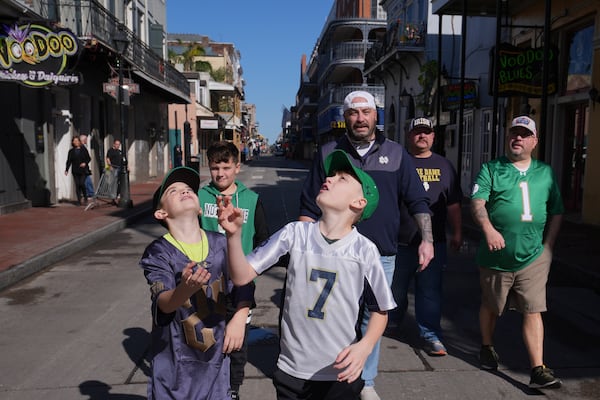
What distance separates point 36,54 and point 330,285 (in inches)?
397

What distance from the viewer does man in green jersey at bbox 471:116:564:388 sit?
3506 millimetres

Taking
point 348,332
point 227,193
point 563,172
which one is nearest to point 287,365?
point 348,332

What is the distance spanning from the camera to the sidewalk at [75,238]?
661cm

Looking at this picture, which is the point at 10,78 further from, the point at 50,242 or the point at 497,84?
the point at 497,84

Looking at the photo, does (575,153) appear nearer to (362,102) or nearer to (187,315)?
(362,102)

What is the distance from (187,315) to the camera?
2.16m

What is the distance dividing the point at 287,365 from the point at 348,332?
0.30m

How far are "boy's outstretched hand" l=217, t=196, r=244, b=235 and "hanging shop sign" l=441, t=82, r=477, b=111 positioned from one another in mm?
15409

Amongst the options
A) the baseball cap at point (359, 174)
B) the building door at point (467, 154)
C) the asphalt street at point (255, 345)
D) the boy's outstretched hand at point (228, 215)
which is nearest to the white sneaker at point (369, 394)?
the asphalt street at point (255, 345)

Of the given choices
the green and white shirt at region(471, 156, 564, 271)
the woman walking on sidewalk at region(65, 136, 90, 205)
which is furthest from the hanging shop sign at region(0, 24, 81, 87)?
the green and white shirt at region(471, 156, 564, 271)

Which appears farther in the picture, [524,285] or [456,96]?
[456,96]

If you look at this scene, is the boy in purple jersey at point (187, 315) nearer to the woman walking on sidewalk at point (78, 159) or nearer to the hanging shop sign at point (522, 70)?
the hanging shop sign at point (522, 70)

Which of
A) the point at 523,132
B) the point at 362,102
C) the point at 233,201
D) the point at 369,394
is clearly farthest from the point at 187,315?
the point at 523,132

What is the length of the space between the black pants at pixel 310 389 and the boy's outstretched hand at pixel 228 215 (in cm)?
77
